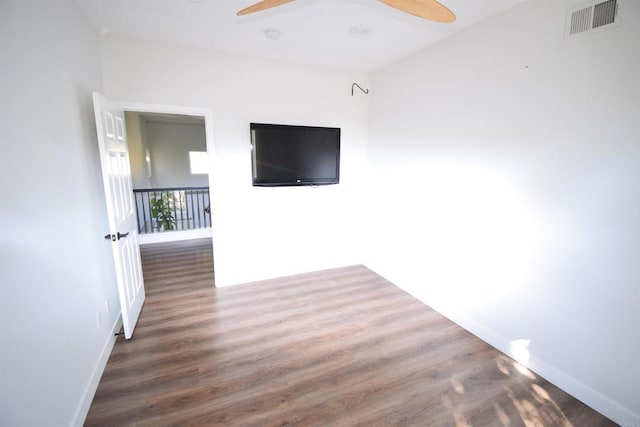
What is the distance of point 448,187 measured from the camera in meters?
2.60

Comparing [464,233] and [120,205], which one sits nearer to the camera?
[120,205]

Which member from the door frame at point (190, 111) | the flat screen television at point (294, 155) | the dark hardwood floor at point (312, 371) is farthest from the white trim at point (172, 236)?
the flat screen television at point (294, 155)

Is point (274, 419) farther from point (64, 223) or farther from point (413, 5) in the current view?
point (413, 5)

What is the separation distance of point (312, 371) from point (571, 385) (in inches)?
68.2

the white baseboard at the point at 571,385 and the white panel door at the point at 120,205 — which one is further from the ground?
the white panel door at the point at 120,205

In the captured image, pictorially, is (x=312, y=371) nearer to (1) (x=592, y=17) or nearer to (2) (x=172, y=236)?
(1) (x=592, y=17)

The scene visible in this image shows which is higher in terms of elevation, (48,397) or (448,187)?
(448,187)

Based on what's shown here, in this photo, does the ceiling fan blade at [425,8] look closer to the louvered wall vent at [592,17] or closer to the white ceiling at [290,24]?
the white ceiling at [290,24]

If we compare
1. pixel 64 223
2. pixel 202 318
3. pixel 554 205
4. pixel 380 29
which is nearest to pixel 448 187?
pixel 554 205

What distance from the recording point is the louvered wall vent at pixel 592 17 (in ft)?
5.00

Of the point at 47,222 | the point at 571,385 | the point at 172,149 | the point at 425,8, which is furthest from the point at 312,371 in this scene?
the point at 172,149

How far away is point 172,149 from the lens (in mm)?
8211

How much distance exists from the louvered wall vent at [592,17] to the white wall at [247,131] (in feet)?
7.17

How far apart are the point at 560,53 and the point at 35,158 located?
3037 mm
